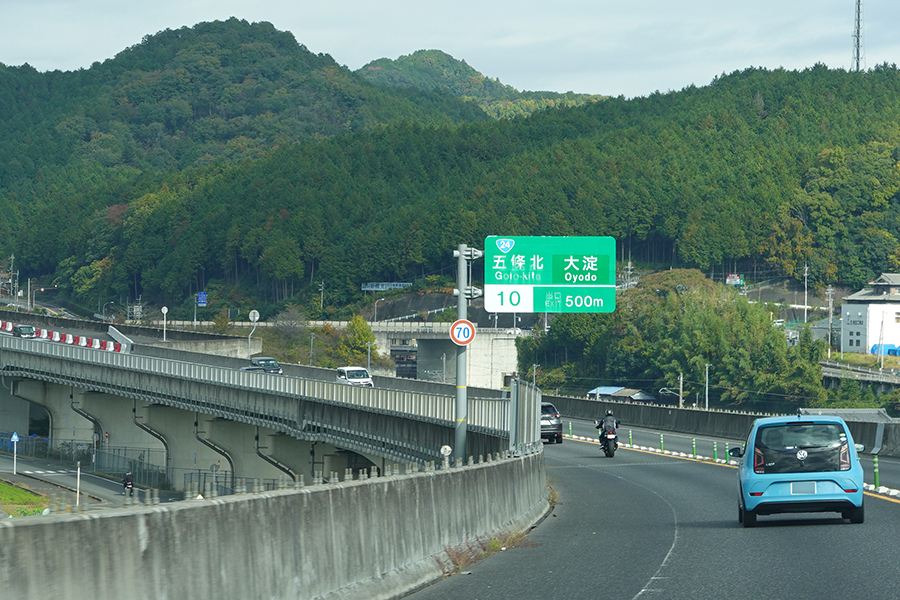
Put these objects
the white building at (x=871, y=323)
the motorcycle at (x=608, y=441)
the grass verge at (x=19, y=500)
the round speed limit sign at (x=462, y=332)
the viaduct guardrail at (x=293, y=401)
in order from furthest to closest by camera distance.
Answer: the white building at (x=871, y=323), the grass verge at (x=19, y=500), the motorcycle at (x=608, y=441), the viaduct guardrail at (x=293, y=401), the round speed limit sign at (x=462, y=332)

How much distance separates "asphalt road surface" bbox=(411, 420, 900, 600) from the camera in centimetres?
1155

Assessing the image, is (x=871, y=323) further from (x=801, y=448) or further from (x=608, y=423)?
(x=801, y=448)

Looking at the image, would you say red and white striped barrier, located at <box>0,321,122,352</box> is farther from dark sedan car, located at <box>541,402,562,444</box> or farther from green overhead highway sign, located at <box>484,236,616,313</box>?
green overhead highway sign, located at <box>484,236,616,313</box>

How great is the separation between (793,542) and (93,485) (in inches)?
1870

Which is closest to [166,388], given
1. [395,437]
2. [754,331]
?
[395,437]

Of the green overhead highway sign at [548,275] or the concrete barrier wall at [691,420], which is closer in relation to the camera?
the green overhead highway sign at [548,275]

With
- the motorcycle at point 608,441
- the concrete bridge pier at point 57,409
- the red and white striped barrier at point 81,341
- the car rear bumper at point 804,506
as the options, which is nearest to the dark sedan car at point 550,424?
the motorcycle at point 608,441

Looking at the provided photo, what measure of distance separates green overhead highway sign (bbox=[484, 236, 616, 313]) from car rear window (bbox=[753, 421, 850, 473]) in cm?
1759

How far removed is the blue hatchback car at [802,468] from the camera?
16.2 m

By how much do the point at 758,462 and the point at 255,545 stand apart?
31.1ft

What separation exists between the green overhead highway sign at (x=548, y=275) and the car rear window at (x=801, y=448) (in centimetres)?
1759

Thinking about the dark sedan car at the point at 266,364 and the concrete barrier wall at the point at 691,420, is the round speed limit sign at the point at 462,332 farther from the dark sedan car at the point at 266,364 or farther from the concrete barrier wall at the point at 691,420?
the dark sedan car at the point at 266,364

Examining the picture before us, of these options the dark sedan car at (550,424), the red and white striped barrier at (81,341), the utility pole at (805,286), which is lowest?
the dark sedan car at (550,424)

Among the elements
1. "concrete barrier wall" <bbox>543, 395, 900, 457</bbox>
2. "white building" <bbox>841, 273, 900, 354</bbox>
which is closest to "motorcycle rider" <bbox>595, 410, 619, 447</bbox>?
"concrete barrier wall" <bbox>543, 395, 900, 457</bbox>
